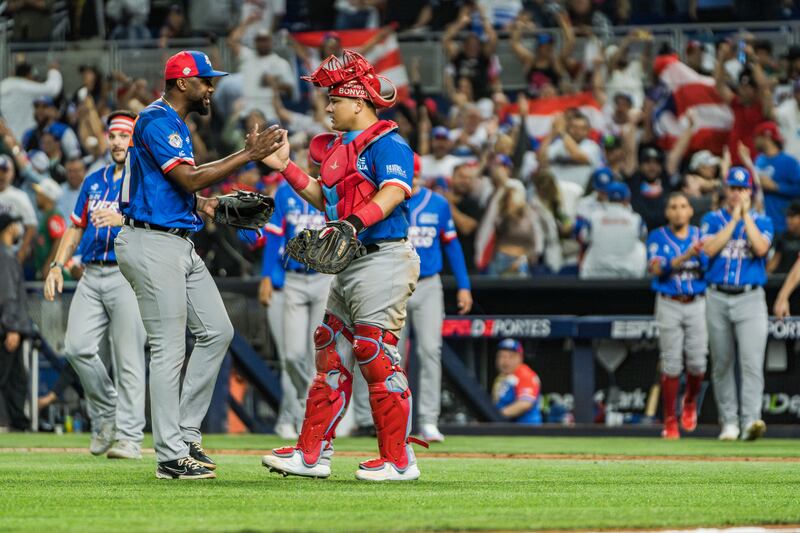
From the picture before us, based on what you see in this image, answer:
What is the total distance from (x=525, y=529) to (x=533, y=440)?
8.75 m

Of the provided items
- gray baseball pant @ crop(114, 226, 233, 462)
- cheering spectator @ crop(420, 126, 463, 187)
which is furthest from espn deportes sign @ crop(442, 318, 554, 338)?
gray baseball pant @ crop(114, 226, 233, 462)

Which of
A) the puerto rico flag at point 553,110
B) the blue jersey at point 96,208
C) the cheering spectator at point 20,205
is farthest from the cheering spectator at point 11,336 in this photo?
the puerto rico flag at point 553,110

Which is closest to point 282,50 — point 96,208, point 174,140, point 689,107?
point 689,107

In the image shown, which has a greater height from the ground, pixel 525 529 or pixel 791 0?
pixel 791 0

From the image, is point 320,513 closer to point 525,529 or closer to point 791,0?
point 525,529

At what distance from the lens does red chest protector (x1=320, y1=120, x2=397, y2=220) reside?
749cm

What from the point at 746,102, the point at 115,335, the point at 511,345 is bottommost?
the point at 511,345

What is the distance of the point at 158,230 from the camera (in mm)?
7473

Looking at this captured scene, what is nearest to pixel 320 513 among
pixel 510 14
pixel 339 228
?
pixel 339 228

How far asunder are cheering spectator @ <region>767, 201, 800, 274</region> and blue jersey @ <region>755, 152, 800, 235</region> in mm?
282

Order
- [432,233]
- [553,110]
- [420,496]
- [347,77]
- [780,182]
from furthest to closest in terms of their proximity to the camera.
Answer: [553,110], [780,182], [432,233], [347,77], [420,496]

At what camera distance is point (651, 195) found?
17.0m

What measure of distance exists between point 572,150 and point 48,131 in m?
7.21

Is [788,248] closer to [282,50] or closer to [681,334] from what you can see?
[681,334]
